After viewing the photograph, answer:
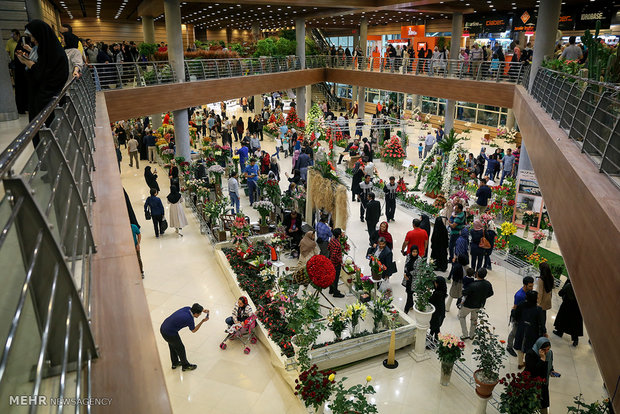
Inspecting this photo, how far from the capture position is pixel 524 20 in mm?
24234

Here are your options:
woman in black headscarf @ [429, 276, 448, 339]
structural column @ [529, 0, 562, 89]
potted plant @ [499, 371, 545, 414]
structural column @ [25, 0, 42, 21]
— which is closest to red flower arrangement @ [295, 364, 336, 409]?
potted plant @ [499, 371, 545, 414]

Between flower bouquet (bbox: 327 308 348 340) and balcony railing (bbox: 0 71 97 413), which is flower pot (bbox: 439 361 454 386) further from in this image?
balcony railing (bbox: 0 71 97 413)

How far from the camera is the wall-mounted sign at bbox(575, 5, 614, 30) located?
65.2ft

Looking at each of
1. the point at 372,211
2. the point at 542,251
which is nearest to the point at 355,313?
the point at 372,211

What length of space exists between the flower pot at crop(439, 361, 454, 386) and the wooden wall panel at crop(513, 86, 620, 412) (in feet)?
9.24

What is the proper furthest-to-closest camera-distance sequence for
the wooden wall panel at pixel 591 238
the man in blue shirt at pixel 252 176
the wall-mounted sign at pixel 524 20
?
the wall-mounted sign at pixel 524 20 → the man in blue shirt at pixel 252 176 → the wooden wall panel at pixel 591 238

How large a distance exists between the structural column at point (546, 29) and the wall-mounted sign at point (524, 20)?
9.34 m

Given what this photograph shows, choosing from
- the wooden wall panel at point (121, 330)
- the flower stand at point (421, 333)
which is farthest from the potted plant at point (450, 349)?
the wooden wall panel at point (121, 330)

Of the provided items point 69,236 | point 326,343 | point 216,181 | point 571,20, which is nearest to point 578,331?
point 326,343

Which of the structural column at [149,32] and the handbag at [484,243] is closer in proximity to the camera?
the handbag at [484,243]

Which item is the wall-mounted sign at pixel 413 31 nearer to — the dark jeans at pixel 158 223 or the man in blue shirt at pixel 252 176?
the man in blue shirt at pixel 252 176

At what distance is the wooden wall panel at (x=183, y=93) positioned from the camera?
1449cm

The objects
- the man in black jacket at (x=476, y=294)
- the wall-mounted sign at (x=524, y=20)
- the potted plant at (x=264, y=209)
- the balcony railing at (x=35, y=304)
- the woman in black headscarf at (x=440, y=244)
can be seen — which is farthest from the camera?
the wall-mounted sign at (x=524, y=20)

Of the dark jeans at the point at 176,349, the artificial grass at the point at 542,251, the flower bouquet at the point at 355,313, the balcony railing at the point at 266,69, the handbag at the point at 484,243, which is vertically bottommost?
the artificial grass at the point at 542,251
